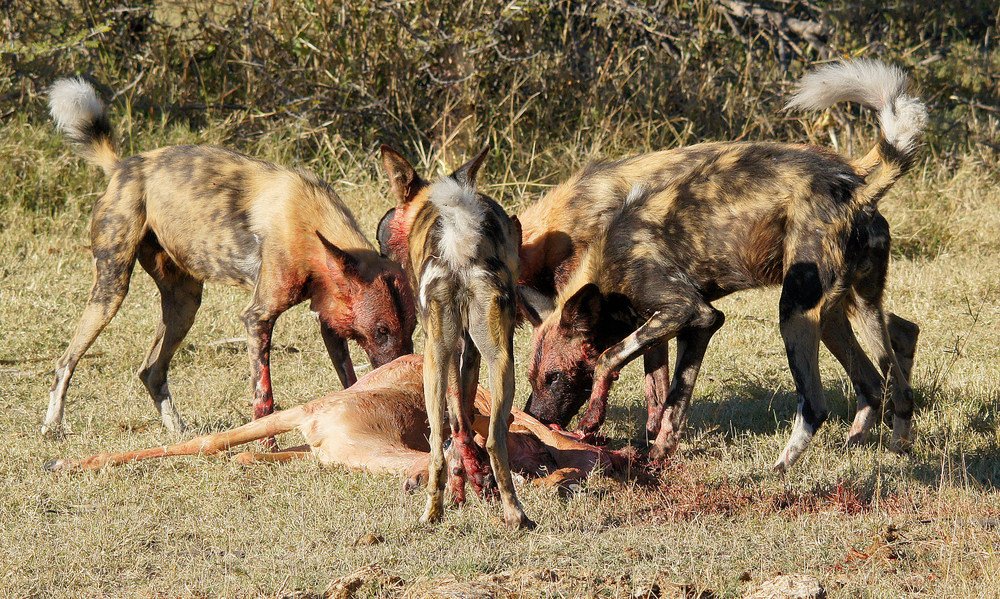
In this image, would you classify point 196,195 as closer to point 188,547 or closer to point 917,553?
point 188,547

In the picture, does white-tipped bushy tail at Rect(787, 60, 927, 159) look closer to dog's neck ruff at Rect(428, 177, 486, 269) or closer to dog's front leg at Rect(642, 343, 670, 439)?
dog's front leg at Rect(642, 343, 670, 439)

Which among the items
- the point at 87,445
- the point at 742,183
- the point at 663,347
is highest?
the point at 742,183

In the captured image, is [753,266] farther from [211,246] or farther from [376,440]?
[211,246]

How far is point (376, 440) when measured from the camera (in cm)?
434

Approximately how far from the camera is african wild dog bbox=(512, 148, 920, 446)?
16.7 feet

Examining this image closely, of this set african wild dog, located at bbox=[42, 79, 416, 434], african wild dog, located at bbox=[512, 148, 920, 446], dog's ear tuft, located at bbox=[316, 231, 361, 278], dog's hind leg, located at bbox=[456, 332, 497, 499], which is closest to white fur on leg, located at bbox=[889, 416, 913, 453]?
african wild dog, located at bbox=[512, 148, 920, 446]

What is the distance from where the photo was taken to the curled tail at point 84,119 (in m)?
5.43

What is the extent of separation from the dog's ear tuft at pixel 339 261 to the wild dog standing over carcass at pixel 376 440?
55 cm

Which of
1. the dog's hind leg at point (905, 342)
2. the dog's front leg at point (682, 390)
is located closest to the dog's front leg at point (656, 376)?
the dog's front leg at point (682, 390)

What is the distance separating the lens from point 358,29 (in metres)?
9.09

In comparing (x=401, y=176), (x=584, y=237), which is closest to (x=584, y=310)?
(x=584, y=237)

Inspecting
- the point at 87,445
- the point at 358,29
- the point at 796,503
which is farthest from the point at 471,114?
the point at 796,503

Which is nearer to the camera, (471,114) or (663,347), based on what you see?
(663,347)

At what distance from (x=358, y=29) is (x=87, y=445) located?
17.6 ft
